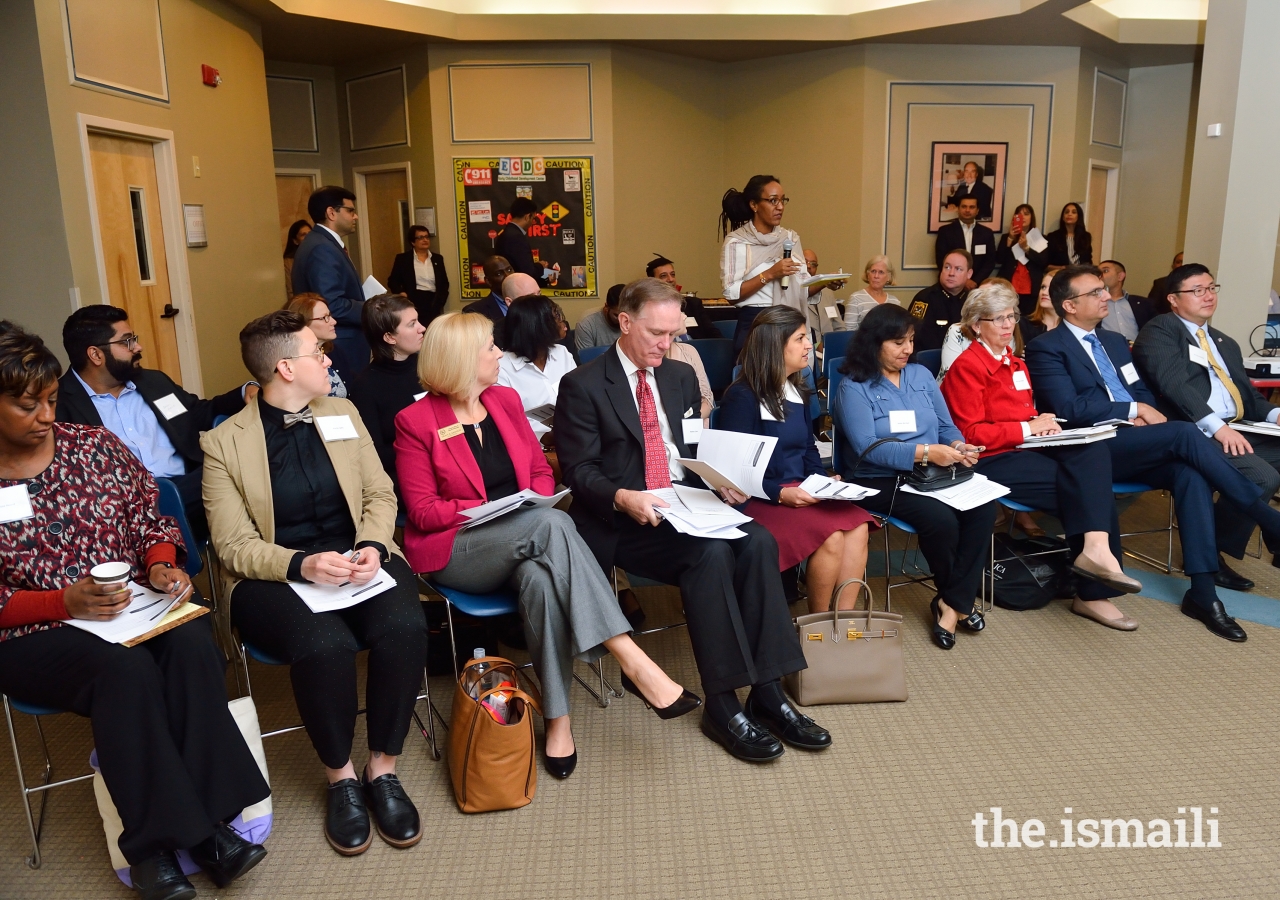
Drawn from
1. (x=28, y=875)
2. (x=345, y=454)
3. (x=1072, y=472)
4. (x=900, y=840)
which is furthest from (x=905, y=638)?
(x=28, y=875)

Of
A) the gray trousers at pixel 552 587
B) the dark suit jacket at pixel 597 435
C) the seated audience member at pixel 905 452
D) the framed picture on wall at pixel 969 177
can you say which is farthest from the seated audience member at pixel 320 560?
the framed picture on wall at pixel 969 177

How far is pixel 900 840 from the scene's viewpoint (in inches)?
89.3

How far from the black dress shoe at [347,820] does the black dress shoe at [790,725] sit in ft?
3.81

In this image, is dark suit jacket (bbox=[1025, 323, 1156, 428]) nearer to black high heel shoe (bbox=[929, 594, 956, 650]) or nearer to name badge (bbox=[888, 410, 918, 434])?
name badge (bbox=[888, 410, 918, 434])

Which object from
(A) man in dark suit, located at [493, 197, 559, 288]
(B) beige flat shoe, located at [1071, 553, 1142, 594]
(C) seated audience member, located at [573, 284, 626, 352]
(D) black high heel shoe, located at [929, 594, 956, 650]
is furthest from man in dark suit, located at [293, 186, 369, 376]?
(B) beige flat shoe, located at [1071, 553, 1142, 594]

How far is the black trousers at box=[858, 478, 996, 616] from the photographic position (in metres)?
3.30

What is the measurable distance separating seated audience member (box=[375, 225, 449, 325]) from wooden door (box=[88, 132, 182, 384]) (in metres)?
2.67

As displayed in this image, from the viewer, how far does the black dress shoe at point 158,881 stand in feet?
6.57

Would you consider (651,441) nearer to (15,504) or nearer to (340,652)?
(340,652)

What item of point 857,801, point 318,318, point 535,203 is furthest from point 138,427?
point 535,203

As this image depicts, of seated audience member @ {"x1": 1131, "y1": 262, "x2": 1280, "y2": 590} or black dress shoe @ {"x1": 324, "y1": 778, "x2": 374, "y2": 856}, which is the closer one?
black dress shoe @ {"x1": 324, "y1": 778, "x2": 374, "y2": 856}

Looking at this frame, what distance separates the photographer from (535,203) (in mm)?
8664

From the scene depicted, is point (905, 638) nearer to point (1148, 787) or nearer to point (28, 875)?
point (1148, 787)

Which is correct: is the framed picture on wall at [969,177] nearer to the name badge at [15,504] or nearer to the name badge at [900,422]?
the name badge at [900,422]
